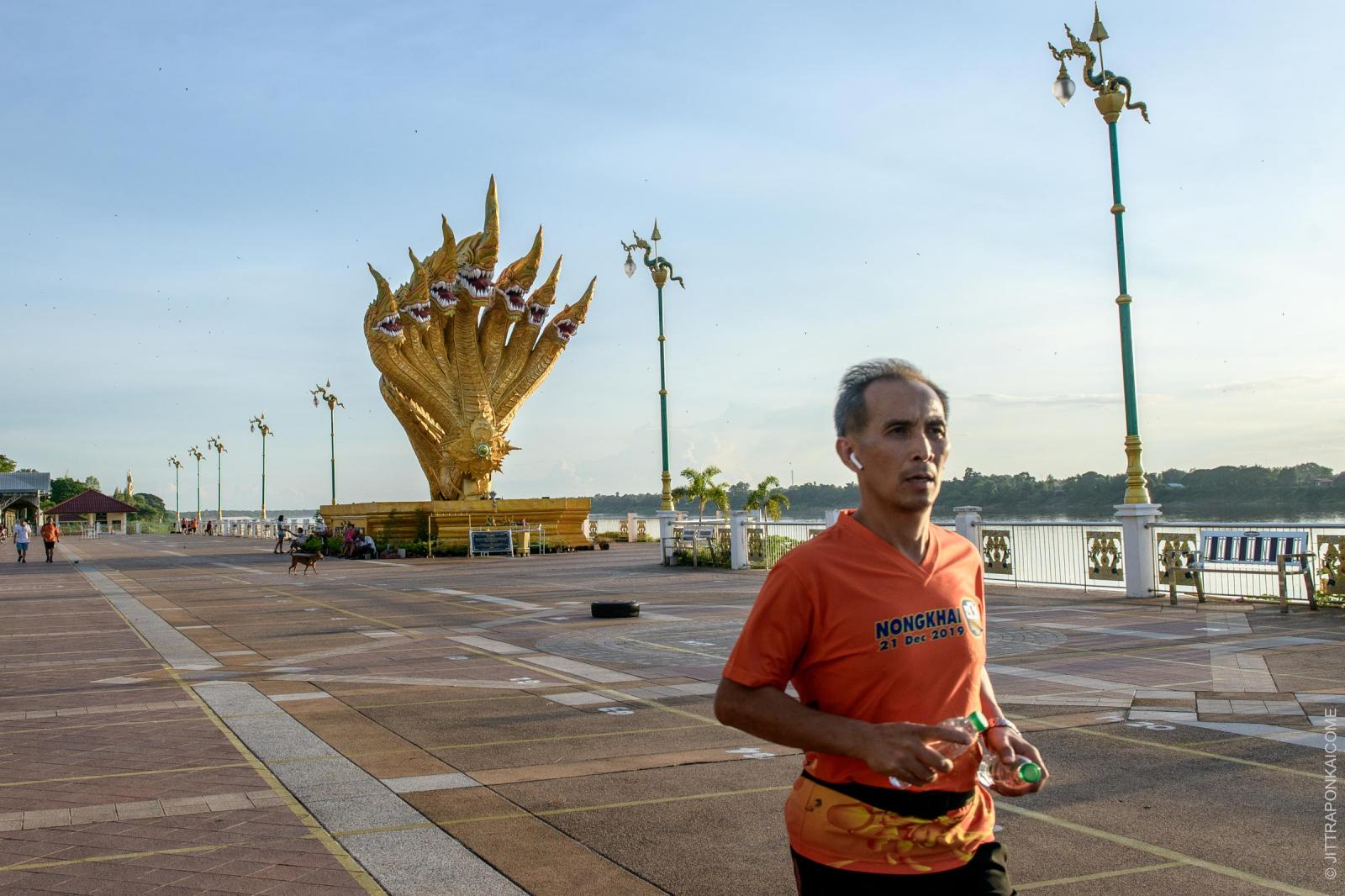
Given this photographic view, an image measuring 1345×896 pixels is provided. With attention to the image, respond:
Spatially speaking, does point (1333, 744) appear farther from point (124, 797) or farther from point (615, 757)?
point (124, 797)

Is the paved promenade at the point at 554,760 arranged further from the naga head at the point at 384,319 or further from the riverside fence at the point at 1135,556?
the naga head at the point at 384,319

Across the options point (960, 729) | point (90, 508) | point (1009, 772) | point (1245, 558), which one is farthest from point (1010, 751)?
point (90, 508)

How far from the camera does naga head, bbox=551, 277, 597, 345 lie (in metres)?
44.9

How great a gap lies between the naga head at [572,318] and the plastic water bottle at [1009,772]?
1682 inches

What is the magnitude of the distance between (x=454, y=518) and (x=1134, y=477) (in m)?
26.7

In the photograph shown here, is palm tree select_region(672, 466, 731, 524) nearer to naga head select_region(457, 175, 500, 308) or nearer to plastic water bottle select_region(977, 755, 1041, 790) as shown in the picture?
naga head select_region(457, 175, 500, 308)

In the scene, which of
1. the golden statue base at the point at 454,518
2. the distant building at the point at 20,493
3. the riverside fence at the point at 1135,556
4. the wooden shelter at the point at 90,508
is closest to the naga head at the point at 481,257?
the golden statue base at the point at 454,518

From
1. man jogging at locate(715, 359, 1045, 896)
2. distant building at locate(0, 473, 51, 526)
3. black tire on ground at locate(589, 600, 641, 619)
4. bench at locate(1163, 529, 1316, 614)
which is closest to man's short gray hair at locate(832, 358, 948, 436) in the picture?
man jogging at locate(715, 359, 1045, 896)

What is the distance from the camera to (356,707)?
9539 mm

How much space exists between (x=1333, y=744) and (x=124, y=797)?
7.20 metres

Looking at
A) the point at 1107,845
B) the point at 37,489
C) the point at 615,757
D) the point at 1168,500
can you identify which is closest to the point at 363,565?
the point at 615,757

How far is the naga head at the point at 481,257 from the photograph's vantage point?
42.1 m

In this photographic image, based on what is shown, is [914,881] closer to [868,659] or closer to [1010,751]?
[1010,751]

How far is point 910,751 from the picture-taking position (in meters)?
2.49
